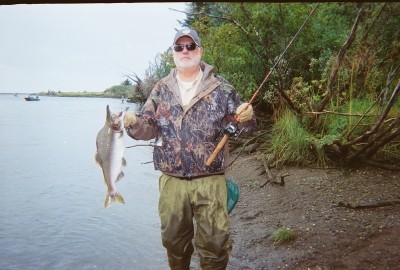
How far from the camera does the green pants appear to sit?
279 cm

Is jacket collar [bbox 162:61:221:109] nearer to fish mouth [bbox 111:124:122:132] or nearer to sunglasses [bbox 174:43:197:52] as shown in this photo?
sunglasses [bbox 174:43:197:52]

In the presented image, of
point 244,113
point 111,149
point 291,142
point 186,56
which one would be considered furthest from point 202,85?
point 291,142

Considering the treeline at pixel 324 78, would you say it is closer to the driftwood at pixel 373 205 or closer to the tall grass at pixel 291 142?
the tall grass at pixel 291 142

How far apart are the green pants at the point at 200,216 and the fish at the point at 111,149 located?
1.25 feet

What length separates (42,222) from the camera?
231 inches

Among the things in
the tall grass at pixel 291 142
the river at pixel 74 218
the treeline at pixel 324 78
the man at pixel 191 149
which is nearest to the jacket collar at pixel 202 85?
the man at pixel 191 149

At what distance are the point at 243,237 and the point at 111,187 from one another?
2.16m

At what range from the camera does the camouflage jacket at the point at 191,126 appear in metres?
2.81

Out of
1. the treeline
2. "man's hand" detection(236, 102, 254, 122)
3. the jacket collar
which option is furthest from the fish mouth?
the treeline

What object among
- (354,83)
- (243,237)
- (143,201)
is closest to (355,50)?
(354,83)

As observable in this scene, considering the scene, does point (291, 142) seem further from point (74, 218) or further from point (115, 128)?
point (115, 128)

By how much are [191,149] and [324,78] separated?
506cm

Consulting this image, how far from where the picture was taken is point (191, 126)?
9.27ft

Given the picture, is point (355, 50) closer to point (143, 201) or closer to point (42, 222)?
point (143, 201)
